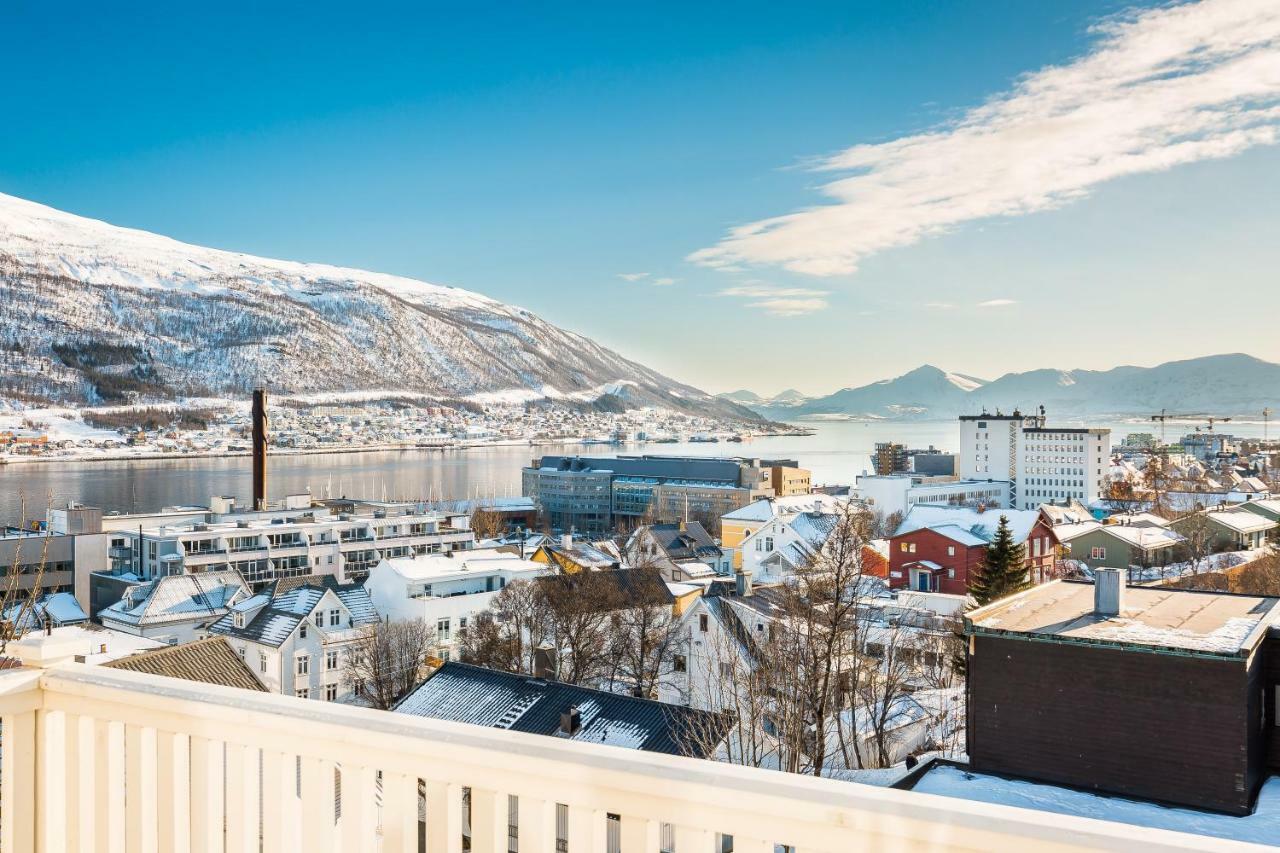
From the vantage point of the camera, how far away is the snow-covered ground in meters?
5.69

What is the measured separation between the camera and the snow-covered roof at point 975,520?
22328 millimetres

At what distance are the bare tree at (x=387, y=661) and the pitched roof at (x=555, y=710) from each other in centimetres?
387

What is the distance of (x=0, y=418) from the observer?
100 meters

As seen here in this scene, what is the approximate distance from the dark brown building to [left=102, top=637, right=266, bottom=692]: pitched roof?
7.50 meters

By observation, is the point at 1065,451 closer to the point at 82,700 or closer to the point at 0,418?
the point at 82,700

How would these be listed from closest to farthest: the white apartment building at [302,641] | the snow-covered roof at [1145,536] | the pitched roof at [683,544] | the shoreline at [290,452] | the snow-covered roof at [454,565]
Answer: the white apartment building at [302,641], the snow-covered roof at [454,565], the snow-covered roof at [1145,536], the pitched roof at [683,544], the shoreline at [290,452]

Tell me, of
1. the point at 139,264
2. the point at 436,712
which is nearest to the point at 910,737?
the point at 436,712

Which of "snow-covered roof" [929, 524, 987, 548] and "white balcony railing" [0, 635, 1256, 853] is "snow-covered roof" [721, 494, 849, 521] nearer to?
"snow-covered roof" [929, 524, 987, 548]

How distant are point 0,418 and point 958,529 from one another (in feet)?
359

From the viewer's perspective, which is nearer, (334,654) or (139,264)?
(334,654)

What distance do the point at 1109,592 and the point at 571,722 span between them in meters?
4.98

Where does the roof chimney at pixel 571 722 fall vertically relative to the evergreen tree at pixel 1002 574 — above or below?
below

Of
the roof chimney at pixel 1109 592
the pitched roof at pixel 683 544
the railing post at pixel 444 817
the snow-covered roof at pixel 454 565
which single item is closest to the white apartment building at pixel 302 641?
the snow-covered roof at pixel 454 565

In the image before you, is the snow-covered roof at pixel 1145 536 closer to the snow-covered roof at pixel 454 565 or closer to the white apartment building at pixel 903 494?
the white apartment building at pixel 903 494
